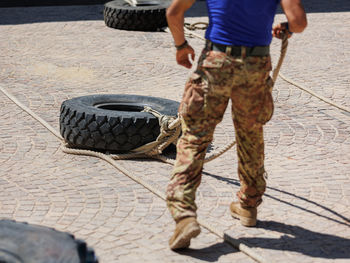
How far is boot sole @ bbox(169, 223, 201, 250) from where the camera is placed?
485 centimetres

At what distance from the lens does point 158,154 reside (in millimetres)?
7082

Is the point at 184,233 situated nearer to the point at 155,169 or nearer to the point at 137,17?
the point at 155,169

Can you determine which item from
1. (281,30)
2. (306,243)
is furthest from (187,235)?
(281,30)

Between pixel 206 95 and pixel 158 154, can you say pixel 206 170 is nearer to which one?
pixel 158 154

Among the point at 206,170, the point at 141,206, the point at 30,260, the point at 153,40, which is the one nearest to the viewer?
the point at 30,260

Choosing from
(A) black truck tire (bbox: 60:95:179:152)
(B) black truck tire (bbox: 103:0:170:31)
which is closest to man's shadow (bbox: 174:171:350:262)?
(A) black truck tire (bbox: 60:95:179:152)

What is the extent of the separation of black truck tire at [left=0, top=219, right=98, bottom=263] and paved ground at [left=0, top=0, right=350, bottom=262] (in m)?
1.09

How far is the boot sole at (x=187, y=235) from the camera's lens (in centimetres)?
485

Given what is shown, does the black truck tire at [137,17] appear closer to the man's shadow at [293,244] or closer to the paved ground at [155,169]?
the paved ground at [155,169]

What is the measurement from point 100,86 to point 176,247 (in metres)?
5.14

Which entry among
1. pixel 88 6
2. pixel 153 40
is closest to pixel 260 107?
pixel 153 40

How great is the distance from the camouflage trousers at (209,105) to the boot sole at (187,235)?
0.11 m

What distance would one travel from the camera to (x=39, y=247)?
3689 mm

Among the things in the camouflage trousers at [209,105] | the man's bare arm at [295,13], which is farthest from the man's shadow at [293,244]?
the man's bare arm at [295,13]
